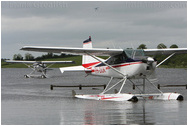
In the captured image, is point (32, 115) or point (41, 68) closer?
point (32, 115)

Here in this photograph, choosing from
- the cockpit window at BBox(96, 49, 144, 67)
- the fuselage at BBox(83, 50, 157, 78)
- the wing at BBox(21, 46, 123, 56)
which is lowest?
the fuselage at BBox(83, 50, 157, 78)

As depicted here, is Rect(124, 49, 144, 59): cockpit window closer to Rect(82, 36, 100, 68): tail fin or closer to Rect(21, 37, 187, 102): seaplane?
Rect(21, 37, 187, 102): seaplane

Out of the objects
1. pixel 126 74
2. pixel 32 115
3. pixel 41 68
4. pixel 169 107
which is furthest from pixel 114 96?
pixel 41 68

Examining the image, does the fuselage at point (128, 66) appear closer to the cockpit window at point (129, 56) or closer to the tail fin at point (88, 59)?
the cockpit window at point (129, 56)

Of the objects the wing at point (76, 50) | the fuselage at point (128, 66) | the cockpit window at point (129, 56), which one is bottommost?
the fuselage at point (128, 66)

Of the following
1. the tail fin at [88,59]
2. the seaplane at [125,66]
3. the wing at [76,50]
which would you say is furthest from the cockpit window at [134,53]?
the tail fin at [88,59]

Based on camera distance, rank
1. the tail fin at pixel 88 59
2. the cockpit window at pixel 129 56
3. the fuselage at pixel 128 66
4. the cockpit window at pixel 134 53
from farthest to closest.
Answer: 1. the tail fin at pixel 88 59
2. the cockpit window at pixel 134 53
3. the cockpit window at pixel 129 56
4. the fuselage at pixel 128 66

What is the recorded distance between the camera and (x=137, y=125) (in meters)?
8.85

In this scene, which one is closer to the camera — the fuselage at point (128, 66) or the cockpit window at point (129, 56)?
the fuselage at point (128, 66)

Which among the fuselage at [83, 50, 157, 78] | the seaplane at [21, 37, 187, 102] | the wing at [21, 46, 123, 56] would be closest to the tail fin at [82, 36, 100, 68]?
the seaplane at [21, 37, 187, 102]

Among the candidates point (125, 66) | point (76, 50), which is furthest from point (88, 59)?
point (125, 66)

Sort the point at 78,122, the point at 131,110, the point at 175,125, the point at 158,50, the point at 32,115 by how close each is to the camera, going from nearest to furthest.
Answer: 1. the point at 175,125
2. the point at 78,122
3. the point at 32,115
4. the point at 131,110
5. the point at 158,50

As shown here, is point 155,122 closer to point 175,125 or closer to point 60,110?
point 175,125

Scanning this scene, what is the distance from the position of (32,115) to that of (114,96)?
15.1 ft
